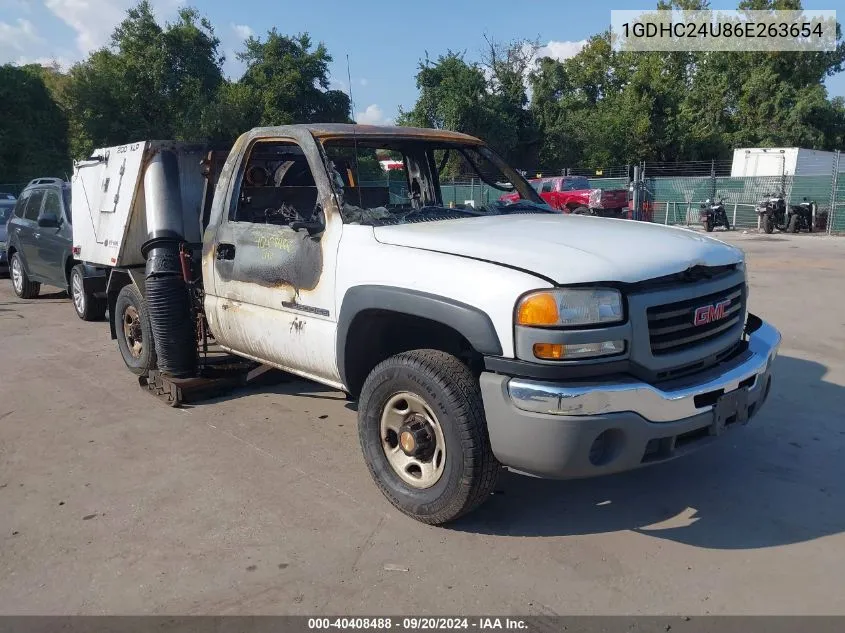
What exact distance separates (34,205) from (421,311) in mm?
9210

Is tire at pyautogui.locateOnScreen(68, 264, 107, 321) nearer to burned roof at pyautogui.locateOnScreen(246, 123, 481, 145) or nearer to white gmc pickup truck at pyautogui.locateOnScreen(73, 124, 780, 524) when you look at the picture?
white gmc pickup truck at pyautogui.locateOnScreen(73, 124, 780, 524)

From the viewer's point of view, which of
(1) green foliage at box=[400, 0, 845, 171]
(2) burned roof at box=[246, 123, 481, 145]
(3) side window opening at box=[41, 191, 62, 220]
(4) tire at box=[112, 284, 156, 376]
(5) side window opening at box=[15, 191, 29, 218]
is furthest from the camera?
(1) green foliage at box=[400, 0, 845, 171]

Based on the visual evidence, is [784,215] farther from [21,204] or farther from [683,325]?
[683,325]

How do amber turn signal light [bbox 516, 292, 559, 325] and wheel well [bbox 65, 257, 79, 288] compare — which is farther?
wheel well [bbox 65, 257, 79, 288]

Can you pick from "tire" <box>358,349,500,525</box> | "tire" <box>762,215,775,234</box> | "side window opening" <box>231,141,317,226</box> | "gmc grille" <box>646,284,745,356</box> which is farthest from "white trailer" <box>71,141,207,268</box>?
"tire" <box>762,215,775,234</box>

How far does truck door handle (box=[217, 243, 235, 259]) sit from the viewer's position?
4629 mm

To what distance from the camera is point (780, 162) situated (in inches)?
1080

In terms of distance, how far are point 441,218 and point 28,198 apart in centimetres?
879

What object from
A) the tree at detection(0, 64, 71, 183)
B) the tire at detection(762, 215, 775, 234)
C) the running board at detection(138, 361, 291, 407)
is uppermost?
the tree at detection(0, 64, 71, 183)

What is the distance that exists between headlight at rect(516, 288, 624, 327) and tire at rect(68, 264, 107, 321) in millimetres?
7397

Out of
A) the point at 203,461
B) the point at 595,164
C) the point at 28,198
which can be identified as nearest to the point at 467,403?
the point at 203,461

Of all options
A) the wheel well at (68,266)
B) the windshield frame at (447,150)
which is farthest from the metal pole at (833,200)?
the wheel well at (68,266)

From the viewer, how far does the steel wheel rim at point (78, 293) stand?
350 inches

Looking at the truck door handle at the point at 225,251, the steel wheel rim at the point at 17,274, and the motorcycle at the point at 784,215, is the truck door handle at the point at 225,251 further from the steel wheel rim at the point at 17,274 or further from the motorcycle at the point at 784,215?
the motorcycle at the point at 784,215
